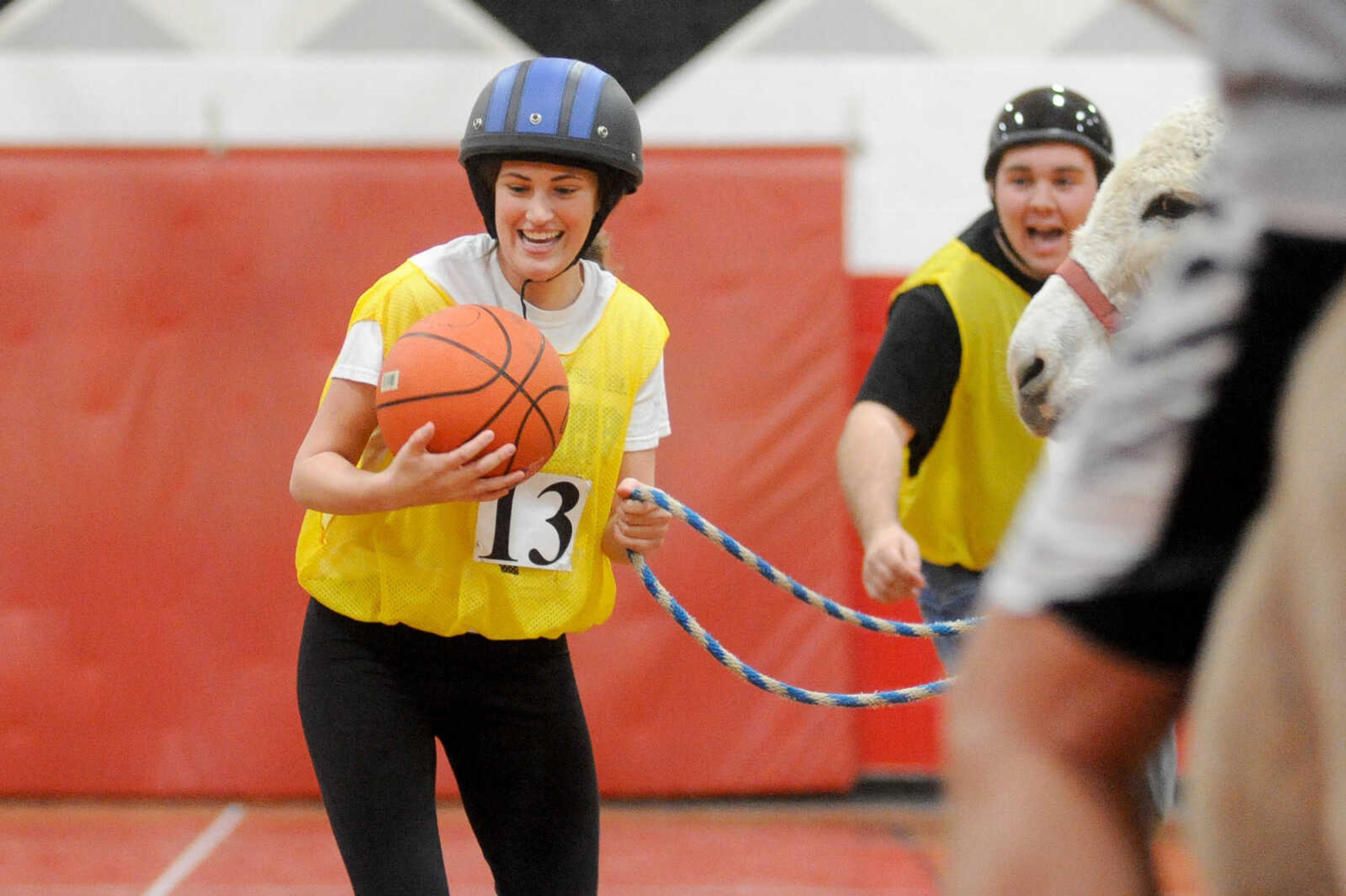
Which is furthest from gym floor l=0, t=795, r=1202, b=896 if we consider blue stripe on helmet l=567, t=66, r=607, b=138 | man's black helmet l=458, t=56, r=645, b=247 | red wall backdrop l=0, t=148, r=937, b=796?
blue stripe on helmet l=567, t=66, r=607, b=138

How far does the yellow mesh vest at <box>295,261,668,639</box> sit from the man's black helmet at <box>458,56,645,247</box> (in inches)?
8.9

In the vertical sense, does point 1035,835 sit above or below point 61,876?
above

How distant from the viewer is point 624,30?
204 inches

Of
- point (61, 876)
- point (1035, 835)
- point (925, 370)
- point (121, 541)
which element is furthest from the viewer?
point (121, 541)

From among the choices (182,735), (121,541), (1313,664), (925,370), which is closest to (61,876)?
(182,735)

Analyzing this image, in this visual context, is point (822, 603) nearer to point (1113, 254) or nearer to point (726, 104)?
point (1113, 254)

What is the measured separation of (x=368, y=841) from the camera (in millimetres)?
2131

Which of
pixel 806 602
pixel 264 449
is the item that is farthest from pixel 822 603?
pixel 264 449

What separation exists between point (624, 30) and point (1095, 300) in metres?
3.17

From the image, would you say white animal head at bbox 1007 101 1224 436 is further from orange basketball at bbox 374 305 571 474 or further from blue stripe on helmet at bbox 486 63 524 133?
blue stripe on helmet at bbox 486 63 524 133

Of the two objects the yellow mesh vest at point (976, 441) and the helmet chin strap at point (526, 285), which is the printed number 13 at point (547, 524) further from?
the yellow mesh vest at point (976, 441)

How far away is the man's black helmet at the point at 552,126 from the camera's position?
2.37 meters

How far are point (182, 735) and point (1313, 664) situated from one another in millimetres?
4785

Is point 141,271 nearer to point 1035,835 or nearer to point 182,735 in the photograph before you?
point 182,735
